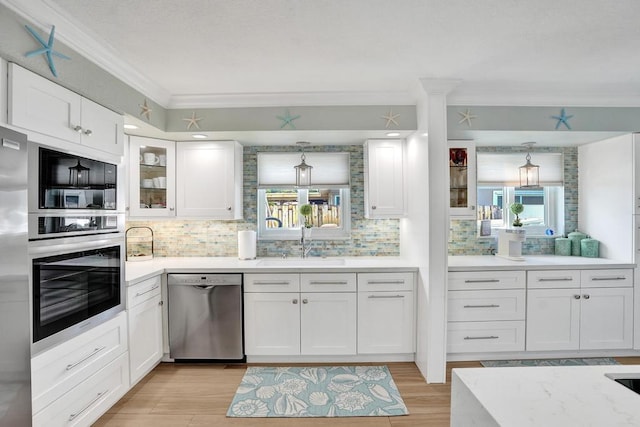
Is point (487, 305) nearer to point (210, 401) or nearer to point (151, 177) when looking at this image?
point (210, 401)

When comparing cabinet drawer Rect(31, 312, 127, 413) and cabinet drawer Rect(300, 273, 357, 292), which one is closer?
cabinet drawer Rect(31, 312, 127, 413)

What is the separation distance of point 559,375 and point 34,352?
224 centimetres

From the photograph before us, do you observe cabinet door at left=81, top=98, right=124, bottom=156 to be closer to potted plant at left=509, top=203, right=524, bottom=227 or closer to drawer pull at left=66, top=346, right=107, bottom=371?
drawer pull at left=66, top=346, right=107, bottom=371

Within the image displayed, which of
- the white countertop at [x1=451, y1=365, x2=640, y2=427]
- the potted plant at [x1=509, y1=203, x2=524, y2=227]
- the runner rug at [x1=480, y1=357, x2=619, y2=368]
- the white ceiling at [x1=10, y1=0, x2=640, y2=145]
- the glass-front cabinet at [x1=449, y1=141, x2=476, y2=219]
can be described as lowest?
the runner rug at [x1=480, y1=357, x2=619, y2=368]

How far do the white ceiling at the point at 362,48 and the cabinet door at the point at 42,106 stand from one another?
354 millimetres

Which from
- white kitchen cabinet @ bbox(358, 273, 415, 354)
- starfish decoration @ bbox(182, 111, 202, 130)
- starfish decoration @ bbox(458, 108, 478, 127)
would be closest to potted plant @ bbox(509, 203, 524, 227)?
starfish decoration @ bbox(458, 108, 478, 127)

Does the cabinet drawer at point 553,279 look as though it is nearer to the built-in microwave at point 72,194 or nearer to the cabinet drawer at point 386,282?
the cabinet drawer at point 386,282

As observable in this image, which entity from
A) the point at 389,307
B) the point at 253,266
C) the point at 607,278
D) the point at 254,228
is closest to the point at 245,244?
the point at 254,228

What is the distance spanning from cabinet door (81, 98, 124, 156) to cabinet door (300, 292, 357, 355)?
1.88m

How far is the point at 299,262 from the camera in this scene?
125 inches

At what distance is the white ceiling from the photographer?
1.73 meters

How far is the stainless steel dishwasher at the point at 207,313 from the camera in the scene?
9.47ft

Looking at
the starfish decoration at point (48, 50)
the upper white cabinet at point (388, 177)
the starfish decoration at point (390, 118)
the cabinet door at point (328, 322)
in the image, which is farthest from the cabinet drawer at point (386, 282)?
the starfish decoration at point (48, 50)

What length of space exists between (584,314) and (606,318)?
21 cm
